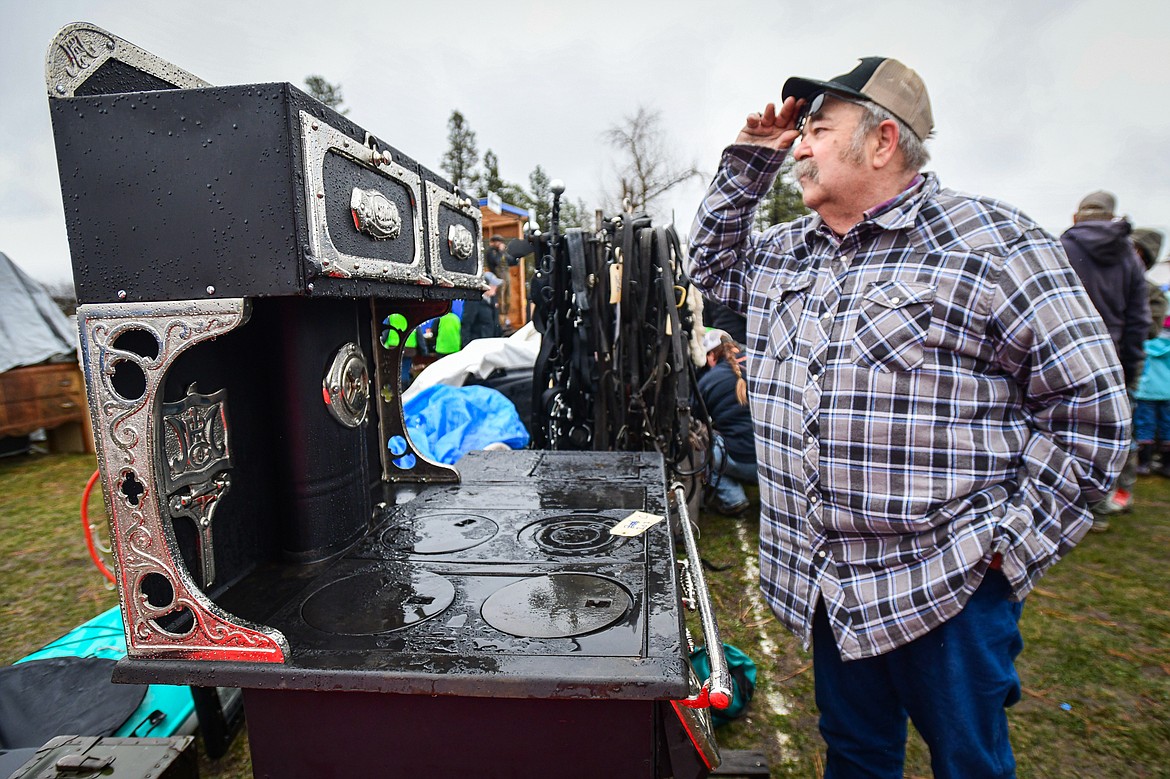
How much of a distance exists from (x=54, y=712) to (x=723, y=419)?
3959 millimetres

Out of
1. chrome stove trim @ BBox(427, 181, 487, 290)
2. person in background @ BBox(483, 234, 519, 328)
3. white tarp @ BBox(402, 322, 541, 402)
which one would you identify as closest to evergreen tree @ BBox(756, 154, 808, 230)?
person in background @ BBox(483, 234, 519, 328)

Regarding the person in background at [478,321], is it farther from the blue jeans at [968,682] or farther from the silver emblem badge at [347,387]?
the blue jeans at [968,682]

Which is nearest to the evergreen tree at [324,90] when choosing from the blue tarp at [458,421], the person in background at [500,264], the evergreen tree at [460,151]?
the evergreen tree at [460,151]

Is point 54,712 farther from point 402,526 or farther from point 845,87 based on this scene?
point 845,87

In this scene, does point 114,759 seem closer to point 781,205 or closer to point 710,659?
point 710,659

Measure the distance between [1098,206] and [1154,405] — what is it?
8.96 ft

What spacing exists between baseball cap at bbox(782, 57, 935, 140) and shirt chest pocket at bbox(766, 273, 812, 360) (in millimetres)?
446

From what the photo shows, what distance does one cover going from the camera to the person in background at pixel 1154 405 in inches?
220

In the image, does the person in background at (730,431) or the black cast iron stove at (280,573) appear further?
the person in background at (730,431)

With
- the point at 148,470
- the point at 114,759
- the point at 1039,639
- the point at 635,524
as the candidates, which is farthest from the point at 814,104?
the point at 1039,639

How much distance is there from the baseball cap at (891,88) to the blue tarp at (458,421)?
3156 millimetres

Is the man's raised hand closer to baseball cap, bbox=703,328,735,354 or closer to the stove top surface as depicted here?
the stove top surface

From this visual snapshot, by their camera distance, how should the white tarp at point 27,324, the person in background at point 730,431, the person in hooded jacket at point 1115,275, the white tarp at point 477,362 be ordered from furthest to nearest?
the white tarp at point 27,324 < the white tarp at point 477,362 < the person in background at point 730,431 < the person in hooded jacket at point 1115,275

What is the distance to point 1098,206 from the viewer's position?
4.14m
